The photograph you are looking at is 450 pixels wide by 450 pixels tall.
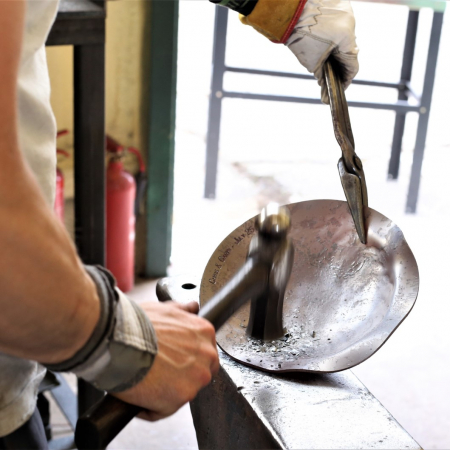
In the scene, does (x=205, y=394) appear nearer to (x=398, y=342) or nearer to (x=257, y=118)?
(x=398, y=342)

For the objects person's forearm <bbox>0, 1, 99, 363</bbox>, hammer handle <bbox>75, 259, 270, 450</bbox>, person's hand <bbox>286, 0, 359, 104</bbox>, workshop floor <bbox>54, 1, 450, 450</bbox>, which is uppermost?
person's hand <bbox>286, 0, 359, 104</bbox>

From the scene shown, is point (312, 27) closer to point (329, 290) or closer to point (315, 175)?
point (329, 290)

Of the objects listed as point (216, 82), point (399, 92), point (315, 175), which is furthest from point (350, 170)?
point (315, 175)

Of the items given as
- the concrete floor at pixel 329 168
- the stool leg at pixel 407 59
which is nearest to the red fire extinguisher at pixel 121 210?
the concrete floor at pixel 329 168

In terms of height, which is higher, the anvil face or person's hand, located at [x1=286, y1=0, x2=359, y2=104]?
person's hand, located at [x1=286, y1=0, x2=359, y2=104]

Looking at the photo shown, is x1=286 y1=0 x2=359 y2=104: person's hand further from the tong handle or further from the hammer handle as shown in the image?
the hammer handle

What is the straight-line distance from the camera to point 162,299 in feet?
4.00

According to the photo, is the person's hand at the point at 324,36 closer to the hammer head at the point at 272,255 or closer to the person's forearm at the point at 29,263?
the hammer head at the point at 272,255

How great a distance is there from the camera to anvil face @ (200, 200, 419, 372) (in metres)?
0.98

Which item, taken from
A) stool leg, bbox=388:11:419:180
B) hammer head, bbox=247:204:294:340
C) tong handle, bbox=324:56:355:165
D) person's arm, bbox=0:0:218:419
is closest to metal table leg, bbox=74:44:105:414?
tong handle, bbox=324:56:355:165

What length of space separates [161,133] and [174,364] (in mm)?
1856

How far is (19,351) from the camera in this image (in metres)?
0.74

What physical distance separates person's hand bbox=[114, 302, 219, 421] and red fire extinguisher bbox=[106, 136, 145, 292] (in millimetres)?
1613

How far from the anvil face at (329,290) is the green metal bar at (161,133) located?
4.84 ft
